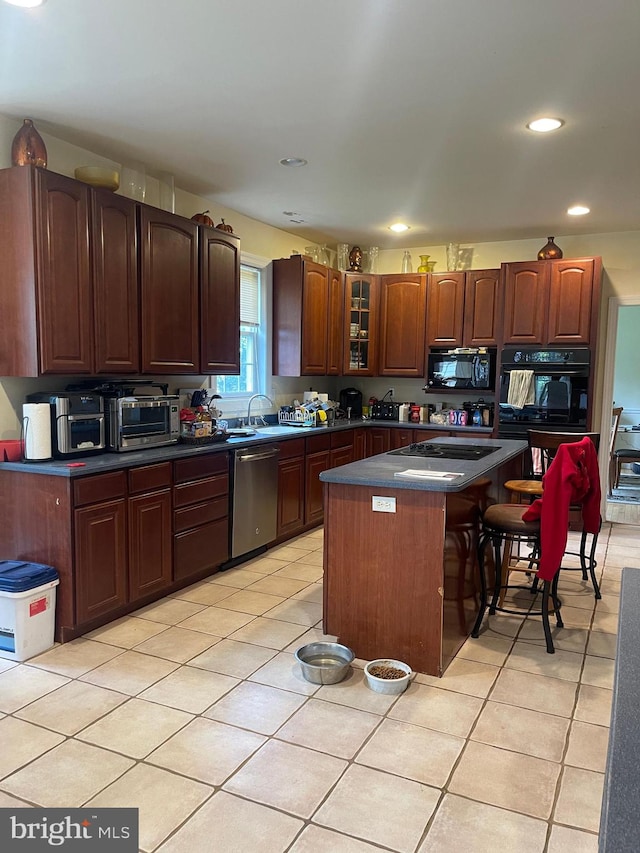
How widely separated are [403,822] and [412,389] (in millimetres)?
5171

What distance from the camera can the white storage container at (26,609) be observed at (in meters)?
2.94

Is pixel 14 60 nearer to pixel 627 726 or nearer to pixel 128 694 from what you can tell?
pixel 128 694

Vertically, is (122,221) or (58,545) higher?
(122,221)

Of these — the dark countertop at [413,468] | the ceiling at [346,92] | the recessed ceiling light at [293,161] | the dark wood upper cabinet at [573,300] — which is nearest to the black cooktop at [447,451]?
the dark countertop at [413,468]

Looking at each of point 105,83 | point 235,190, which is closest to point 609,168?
point 235,190

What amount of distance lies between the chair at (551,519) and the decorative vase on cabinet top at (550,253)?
8.77 feet

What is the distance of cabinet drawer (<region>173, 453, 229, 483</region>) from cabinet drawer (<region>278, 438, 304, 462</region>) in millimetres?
712

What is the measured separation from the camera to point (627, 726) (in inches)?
34.3

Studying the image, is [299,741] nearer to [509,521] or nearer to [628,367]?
[509,521]

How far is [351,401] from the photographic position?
266 inches

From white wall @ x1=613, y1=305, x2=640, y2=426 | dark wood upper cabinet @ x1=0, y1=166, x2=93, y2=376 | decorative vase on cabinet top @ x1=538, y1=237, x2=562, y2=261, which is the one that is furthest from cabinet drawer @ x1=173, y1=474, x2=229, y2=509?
white wall @ x1=613, y1=305, x2=640, y2=426

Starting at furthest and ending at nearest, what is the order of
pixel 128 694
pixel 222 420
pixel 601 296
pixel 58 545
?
pixel 601 296
pixel 222 420
pixel 58 545
pixel 128 694

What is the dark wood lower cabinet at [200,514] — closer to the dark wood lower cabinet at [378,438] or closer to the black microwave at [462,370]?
the dark wood lower cabinet at [378,438]

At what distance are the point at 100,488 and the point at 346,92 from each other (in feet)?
7.56
